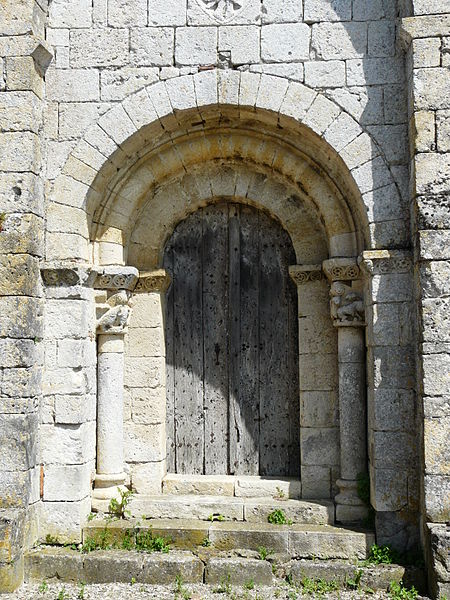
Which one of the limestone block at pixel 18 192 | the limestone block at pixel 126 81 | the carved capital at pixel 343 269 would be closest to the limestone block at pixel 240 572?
the carved capital at pixel 343 269

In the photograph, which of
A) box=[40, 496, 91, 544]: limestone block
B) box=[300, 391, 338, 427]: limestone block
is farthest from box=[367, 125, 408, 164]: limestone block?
box=[40, 496, 91, 544]: limestone block

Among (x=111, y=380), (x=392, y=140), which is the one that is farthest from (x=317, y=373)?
(x=392, y=140)

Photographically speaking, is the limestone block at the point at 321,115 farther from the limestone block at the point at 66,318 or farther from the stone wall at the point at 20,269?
the limestone block at the point at 66,318

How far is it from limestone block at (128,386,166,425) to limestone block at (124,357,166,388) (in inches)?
2.0

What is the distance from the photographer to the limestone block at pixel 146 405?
224 inches

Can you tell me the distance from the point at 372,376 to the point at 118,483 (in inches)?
88.2

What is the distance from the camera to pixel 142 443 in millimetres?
5684

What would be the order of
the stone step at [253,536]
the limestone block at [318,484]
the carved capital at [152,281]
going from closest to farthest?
the stone step at [253,536] < the limestone block at [318,484] < the carved capital at [152,281]

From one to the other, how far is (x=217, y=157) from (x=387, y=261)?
175 cm

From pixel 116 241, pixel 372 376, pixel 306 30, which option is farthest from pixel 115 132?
pixel 372 376

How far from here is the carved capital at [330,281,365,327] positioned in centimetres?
532

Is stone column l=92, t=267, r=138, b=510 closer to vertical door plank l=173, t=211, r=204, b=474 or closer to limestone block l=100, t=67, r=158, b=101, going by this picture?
vertical door plank l=173, t=211, r=204, b=474

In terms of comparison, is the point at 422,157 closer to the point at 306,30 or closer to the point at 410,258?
the point at 410,258

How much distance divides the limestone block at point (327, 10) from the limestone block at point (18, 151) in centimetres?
234
